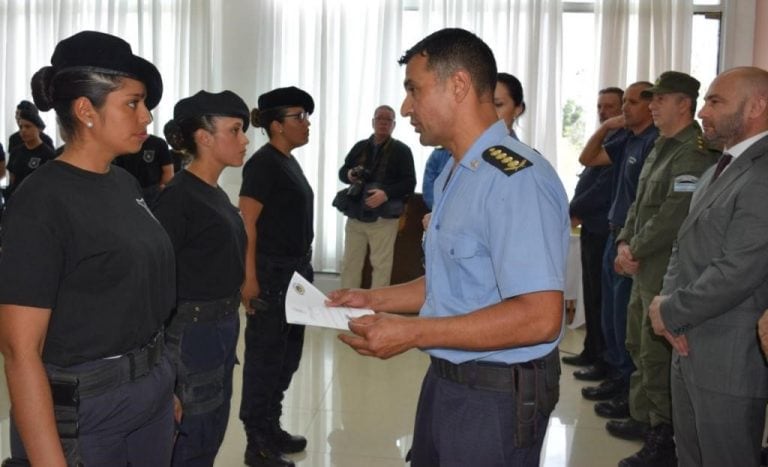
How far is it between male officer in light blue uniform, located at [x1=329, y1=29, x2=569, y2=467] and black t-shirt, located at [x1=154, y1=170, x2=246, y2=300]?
3.06 ft

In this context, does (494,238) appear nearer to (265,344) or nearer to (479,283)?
(479,283)

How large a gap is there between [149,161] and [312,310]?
12.6 ft

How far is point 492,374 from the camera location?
174cm

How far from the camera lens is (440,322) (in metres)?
1.62

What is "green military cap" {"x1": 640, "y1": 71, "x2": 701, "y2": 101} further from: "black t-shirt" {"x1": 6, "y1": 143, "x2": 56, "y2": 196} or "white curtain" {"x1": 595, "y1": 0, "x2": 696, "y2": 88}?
"black t-shirt" {"x1": 6, "y1": 143, "x2": 56, "y2": 196}

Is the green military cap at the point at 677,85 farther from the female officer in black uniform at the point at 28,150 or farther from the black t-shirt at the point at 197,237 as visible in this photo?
the female officer in black uniform at the point at 28,150

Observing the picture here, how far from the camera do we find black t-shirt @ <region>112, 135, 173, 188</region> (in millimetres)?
5426

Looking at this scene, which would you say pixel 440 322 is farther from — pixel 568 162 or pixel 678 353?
pixel 568 162

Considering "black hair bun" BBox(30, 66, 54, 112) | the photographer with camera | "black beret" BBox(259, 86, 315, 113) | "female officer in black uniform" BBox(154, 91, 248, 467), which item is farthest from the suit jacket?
the photographer with camera

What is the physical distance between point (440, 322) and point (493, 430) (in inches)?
11.5

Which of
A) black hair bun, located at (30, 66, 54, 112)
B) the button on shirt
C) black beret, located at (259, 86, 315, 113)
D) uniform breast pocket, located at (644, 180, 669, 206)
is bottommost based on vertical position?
uniform breast pocket, located at (644, 180, 669, 206)

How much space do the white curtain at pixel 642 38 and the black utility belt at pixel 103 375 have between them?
5603 millimetres

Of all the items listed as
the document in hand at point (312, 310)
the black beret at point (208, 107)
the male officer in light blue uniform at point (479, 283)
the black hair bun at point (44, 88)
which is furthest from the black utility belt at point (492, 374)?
the black beret at point (208, 107)

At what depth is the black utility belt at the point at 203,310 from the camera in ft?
8.28
